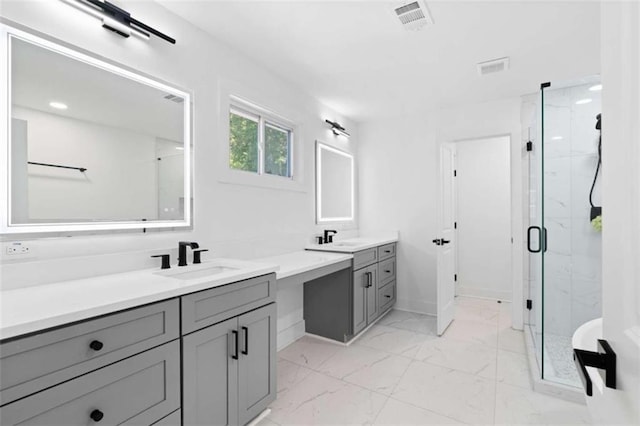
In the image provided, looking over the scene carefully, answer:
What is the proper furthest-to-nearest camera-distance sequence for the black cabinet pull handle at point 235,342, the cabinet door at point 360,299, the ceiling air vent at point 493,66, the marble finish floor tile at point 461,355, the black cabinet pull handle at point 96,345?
the cabinet door at point 360,299 < the ceiling air vent at point 493,66 < the marble finish floor tile at point 461,355 < the black cabinet pull handle at point 235,342 < the black cabinet pull handle at point 96,345

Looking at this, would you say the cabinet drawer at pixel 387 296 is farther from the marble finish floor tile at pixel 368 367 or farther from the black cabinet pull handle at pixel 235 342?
the black cabinet pull handle at pixel 235 342

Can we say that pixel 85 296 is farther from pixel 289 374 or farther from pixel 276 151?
pixel 276 151

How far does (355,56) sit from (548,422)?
2.82 metres

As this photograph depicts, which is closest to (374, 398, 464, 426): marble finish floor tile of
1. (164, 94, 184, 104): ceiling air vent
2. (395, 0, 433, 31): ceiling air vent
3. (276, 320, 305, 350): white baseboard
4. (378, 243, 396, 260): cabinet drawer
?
(276, 320, 305, 350): white baseboard

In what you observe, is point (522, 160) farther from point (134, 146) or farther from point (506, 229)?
point (134, 146)

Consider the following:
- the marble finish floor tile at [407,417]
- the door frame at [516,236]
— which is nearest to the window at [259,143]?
the door frame at [516,236]

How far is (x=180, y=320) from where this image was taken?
1352 millimetres

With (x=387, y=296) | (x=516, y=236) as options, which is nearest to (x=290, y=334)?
(x=387, y=296)

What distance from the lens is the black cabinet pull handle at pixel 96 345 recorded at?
1068mm

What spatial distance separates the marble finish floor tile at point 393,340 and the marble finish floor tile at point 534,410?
0.78 m

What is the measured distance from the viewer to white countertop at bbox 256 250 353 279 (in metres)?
2.12

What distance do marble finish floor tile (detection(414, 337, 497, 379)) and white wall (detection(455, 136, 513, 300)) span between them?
1802 mm

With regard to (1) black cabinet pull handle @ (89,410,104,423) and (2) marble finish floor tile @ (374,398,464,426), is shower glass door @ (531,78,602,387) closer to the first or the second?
(2) marble finish floor tile @ (374,398,464,426)

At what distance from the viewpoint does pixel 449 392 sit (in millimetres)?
2121
